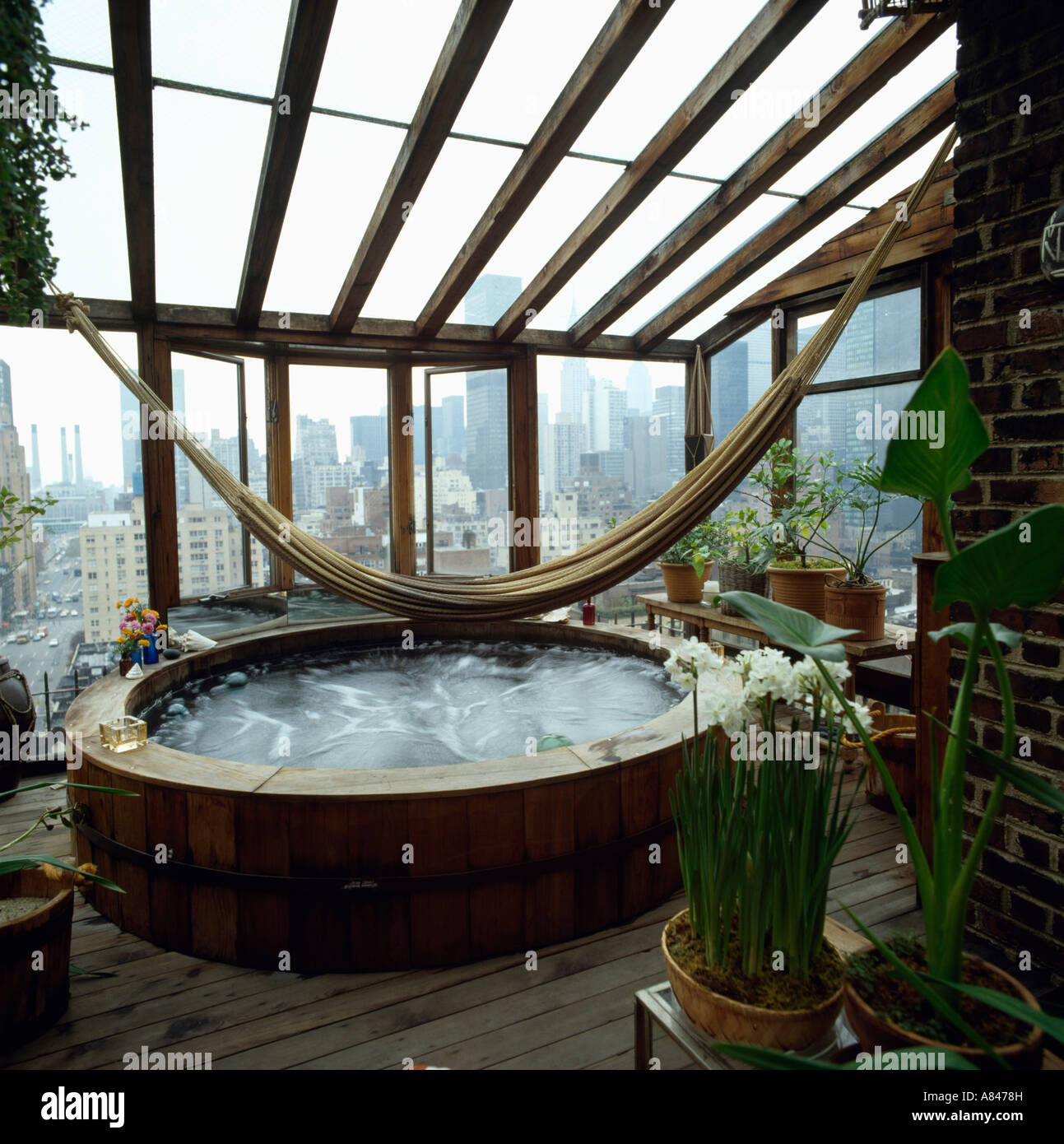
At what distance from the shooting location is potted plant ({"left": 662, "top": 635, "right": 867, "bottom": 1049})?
991mm


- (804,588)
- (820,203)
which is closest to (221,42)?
(820,203)

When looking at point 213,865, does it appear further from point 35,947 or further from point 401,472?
point 401,472

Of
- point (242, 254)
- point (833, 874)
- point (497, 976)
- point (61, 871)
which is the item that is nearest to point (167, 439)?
point (242, 254)

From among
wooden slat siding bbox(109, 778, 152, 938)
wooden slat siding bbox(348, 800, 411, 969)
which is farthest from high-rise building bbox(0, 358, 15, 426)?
wooden slat siding bbox(348, 800, 411, 969)

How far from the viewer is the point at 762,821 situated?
1002 millimetres

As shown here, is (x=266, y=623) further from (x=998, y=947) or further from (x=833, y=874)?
(x=998, y=947)

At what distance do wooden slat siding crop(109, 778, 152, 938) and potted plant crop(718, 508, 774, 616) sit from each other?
2414mm

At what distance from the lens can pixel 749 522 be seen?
379cm

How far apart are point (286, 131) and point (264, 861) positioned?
2506 mm

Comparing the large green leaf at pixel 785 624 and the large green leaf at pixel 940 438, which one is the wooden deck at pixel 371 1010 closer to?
the large green leaf at pixel 785 624

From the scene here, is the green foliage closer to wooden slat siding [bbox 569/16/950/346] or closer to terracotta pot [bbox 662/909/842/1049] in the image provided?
terracotta pot [bbox 662/909/842/1049]

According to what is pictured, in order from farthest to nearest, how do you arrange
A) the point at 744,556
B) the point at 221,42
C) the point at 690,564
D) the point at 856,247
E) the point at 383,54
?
1. the point at 690,564
2. the point at 856,247
3. the point at 744,556
4. the point at 383,54
5. the point at 221,42

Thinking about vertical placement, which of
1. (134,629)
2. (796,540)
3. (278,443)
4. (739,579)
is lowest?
(134,629)

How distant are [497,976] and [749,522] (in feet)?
8.43
